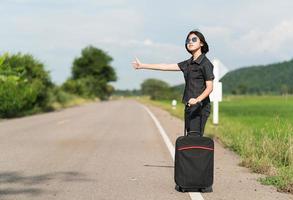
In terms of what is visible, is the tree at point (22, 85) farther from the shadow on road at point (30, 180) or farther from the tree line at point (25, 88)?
the shadow on road at point (30, 180)

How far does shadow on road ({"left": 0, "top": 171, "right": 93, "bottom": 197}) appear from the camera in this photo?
25.8 feet

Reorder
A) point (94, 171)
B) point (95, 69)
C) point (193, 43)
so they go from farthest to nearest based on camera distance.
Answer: point (95, 69), point (94, 171), point (193, 43)

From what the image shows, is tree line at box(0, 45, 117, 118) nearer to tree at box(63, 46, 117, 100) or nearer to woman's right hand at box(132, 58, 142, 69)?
woman's right hand at box(132, 58, 142, 69)

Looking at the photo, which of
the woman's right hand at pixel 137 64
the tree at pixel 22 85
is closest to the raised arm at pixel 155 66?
the woman's right hand at pixel 137 64

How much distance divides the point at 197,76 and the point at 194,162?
1269 mm

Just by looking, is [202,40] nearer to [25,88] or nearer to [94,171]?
[94,171]

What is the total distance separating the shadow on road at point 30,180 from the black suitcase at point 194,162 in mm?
1857

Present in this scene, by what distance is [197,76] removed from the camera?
8094 mm

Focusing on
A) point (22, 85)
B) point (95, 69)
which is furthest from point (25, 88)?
point (95, 69)

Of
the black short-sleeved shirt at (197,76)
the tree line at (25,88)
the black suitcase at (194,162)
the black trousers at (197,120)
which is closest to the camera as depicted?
the black suitcase at (194,162)

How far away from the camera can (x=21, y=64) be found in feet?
128

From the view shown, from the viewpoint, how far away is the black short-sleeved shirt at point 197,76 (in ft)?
26.2

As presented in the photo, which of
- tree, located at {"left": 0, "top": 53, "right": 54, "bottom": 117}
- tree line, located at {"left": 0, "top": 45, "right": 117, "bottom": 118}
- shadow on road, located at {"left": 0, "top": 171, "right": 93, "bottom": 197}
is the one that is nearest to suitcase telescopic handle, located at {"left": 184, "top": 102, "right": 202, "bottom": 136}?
shadow on road, located at {"left": 0, "top": 171, "right": 93, "bottom": 197}

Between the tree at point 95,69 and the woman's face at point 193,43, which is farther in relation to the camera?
the tree at point 95,69
